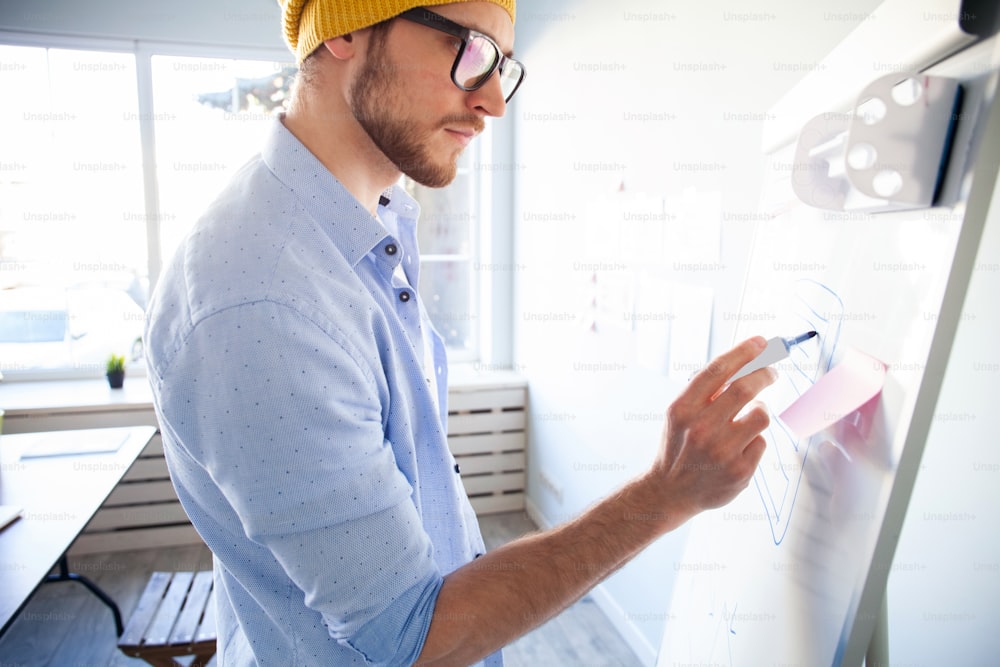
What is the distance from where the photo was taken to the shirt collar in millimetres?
731

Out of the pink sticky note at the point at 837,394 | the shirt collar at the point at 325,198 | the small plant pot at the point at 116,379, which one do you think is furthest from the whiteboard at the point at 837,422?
the small plant pot at the point at 116,379

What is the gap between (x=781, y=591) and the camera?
0.73m

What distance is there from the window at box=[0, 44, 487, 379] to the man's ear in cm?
263

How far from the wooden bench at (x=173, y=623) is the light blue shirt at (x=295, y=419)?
3.40 feet

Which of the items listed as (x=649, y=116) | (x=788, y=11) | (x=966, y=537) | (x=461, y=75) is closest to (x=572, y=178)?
(x=649, y=116)

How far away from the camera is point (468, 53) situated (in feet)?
2.63

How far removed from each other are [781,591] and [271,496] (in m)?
0.58

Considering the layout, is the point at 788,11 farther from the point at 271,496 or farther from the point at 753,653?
the point at 271,496

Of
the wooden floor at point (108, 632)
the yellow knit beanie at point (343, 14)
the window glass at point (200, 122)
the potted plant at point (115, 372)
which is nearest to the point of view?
the yellow knit beanie at point (343, 14)

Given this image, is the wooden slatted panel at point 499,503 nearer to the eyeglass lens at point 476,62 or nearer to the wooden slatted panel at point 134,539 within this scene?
the wooden slatted panel at point 134,539

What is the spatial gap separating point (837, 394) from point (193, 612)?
5.67ft

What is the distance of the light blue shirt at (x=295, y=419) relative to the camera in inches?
22.8

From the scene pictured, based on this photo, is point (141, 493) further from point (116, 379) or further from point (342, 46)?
point (342, 46)

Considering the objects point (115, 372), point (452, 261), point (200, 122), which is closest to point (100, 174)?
point (200, 122)
